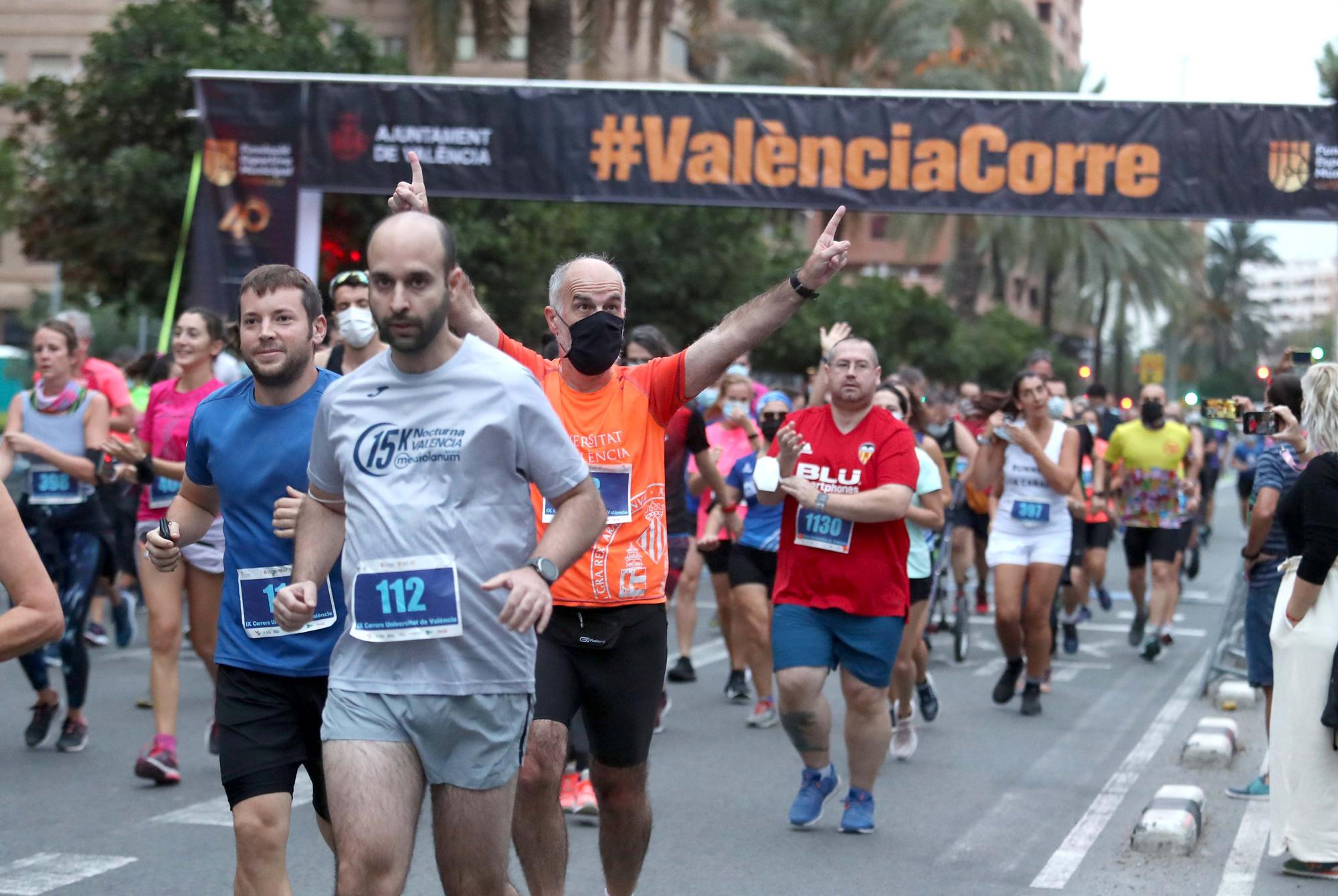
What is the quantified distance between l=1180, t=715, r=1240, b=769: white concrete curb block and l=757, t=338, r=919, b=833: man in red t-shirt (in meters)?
2.43

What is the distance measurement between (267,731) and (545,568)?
1.35 meters

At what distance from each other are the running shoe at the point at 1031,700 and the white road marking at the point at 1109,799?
696mm

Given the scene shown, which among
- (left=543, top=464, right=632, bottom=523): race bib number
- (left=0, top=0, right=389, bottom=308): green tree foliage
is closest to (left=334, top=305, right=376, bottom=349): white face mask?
(left=543, top=464, right=632, bottom=523): race bib number

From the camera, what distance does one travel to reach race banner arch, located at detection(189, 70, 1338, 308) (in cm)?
1652

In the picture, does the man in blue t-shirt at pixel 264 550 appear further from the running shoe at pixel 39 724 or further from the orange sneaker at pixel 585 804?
the running shoe at pixel 39 724

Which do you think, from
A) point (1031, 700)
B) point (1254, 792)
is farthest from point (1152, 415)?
point (1254, 792)

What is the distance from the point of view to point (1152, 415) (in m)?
14.7

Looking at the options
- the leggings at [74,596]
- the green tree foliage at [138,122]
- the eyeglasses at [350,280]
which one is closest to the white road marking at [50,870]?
the leggings at [74,596]

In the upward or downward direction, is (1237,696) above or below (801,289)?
below

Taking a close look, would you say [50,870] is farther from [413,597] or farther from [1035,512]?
[1035,512]

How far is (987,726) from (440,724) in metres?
7.12

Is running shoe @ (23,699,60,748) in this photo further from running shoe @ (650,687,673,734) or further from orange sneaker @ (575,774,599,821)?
running shoe @ (650,687,673,734)

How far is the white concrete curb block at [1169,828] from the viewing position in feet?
23.3

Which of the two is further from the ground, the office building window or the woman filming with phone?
the office building window
